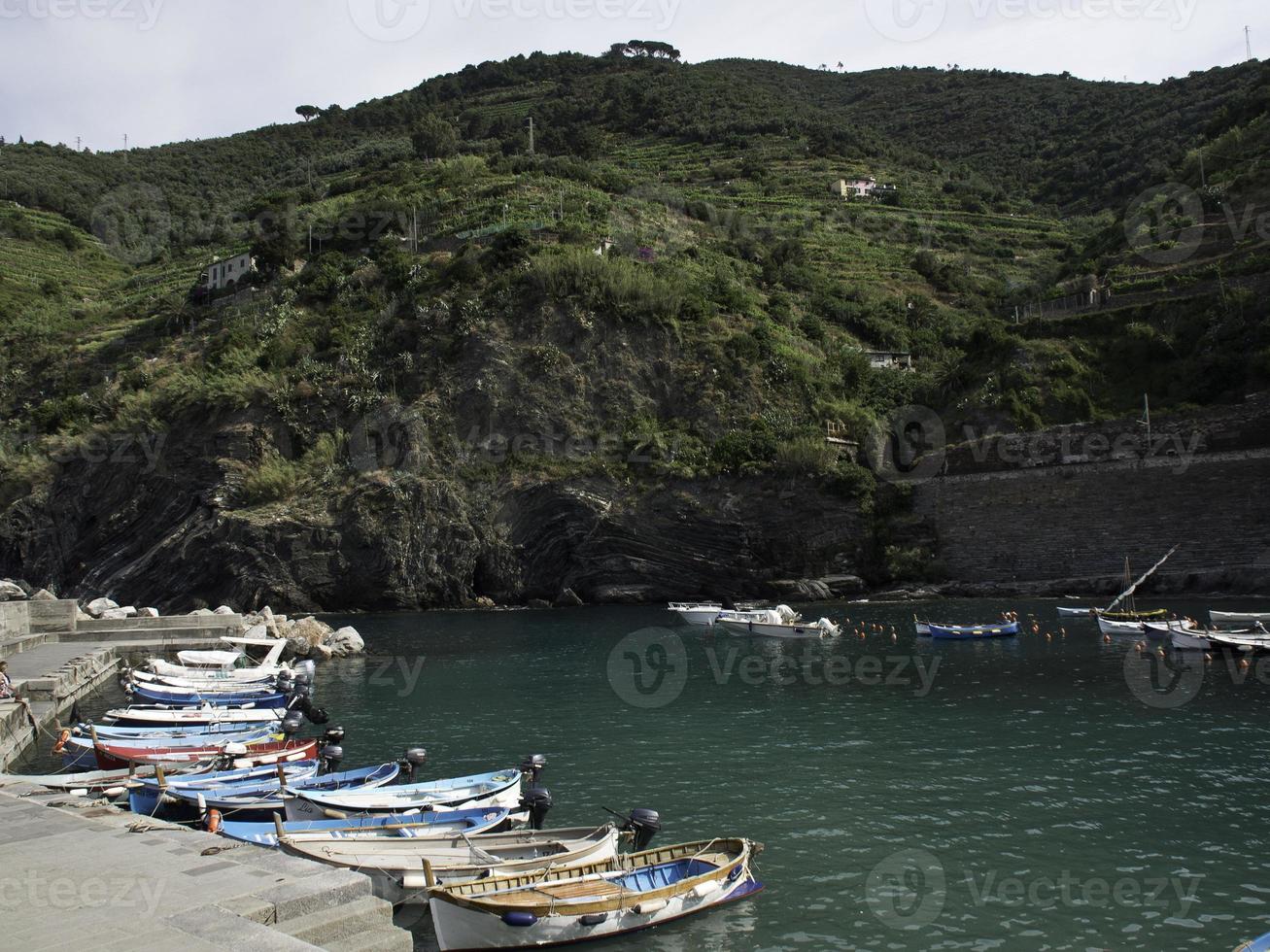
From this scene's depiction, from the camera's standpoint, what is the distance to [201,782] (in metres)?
15.9

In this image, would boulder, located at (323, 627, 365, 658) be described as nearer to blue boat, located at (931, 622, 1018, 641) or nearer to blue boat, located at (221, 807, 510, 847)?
blue boat, located at (931, 622, 1018, 641)

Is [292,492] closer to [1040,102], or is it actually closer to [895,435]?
[895,435]

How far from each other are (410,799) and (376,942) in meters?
6.41

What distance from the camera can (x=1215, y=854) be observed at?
1361cm

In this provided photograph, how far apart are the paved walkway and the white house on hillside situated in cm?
7582

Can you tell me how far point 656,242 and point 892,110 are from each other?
103142 millimetres

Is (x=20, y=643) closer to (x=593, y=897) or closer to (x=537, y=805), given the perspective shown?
(x=537, y=805)

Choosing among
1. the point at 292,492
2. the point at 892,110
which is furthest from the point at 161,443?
the point at 892,110

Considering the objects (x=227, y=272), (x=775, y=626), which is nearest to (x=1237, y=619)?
(x=775, y=626)

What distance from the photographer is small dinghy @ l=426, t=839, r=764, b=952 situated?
35.7ft

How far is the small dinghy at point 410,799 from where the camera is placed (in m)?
14.2

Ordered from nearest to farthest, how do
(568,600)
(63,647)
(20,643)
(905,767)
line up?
(905,767), (20,643), (63,647), (568,600)

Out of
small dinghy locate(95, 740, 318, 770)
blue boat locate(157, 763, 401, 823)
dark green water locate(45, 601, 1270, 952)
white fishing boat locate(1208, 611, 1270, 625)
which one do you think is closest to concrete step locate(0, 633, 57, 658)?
dark green water locate(45, 601, 1270, 952)

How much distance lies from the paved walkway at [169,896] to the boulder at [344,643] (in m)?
27.2
